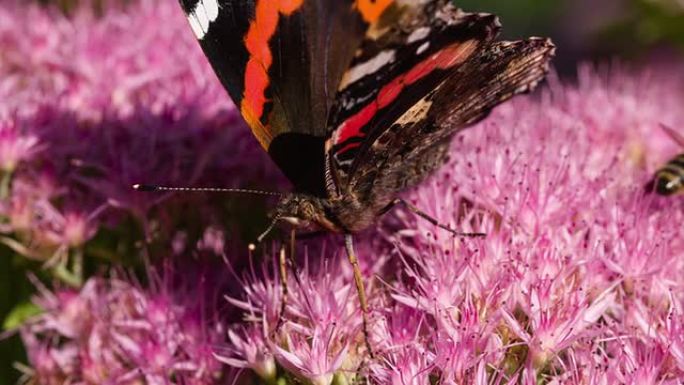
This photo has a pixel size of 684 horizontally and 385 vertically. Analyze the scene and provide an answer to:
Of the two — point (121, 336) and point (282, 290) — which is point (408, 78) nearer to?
point (282, 290)

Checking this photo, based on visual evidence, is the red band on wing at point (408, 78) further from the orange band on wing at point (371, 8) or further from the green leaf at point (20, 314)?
the green leaf at point (20, 314)

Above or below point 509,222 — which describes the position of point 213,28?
above

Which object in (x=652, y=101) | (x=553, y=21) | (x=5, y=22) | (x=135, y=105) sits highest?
(x=5, y=22)

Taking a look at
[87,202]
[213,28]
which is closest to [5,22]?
[87,202]

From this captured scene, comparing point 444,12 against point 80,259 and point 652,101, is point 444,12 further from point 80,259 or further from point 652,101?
point 652,101

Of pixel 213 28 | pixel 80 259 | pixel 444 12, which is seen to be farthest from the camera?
pixel 80 259

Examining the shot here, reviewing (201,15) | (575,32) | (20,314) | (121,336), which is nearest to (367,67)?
(201,15)

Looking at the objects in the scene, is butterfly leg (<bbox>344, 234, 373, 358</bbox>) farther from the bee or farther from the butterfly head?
the bee
